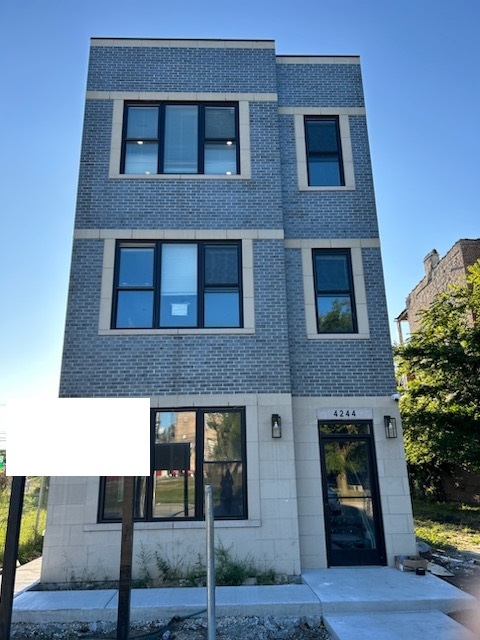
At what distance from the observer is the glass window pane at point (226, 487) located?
24.6ft

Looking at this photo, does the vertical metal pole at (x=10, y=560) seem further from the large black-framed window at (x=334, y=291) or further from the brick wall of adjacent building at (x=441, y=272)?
the brick wall of adjacent building at (x=441, y=272)

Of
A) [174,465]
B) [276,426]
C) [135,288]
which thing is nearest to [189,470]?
[174,465]

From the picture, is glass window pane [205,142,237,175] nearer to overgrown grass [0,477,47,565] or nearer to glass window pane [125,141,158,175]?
glass window pane [125,141,158,175]

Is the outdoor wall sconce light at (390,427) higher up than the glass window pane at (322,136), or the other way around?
the glass window pane at (322,136)

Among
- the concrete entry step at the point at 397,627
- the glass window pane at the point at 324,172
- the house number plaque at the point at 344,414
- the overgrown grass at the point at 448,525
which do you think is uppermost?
the glass window pane at the point at 324,172

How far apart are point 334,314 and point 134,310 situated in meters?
3.73

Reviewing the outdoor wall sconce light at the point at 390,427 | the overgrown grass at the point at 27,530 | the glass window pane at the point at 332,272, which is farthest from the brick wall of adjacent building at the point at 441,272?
the overgrown grass at the point at 27,530

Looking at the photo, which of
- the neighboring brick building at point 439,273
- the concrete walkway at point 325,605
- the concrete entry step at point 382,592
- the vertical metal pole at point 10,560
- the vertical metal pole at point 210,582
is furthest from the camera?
the neighboring brick building at point 439,273

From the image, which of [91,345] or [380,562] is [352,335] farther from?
[91,345]

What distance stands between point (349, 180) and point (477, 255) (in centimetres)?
893

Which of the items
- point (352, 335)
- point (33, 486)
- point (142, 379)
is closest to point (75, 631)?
point (142, 379)

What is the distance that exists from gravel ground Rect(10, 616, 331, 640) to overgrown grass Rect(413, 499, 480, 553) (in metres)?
4.59

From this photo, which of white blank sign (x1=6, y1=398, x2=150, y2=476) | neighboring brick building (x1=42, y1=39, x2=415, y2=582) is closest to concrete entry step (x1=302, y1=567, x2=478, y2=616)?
neighboring brick building (x1=42, y1=39, x2=415, y2=582)

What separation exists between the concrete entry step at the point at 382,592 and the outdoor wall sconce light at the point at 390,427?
6.88ft
